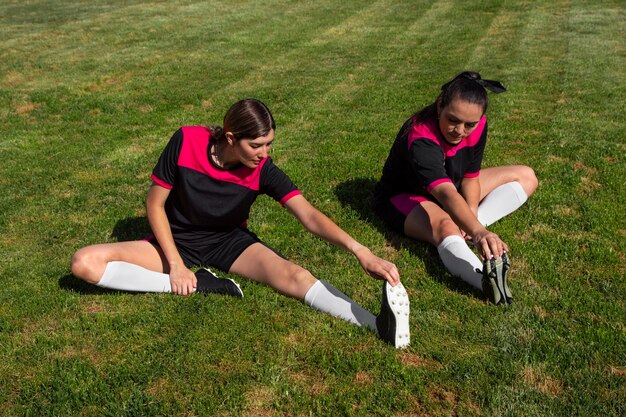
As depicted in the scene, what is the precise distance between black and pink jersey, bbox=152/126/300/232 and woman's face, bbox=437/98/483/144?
1.23 metres

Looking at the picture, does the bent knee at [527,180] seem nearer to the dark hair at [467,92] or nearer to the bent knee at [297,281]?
the dark hair at [467,92]

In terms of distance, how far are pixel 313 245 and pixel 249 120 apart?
65.2 inches

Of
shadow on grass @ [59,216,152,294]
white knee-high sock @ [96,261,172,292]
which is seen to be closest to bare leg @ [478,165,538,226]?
white knee-high sock @ [96,261,172,292]

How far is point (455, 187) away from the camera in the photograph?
490cm

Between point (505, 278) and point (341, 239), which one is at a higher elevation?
point (341, 239)

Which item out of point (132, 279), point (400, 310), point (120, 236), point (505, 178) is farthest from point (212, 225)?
point (505, 178)

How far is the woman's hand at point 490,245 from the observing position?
12.7 feet

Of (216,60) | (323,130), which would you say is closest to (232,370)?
(323,130)

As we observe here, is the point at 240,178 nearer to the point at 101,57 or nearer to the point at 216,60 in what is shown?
the point at 216,60

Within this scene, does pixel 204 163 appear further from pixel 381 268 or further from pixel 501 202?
pixel 501 202

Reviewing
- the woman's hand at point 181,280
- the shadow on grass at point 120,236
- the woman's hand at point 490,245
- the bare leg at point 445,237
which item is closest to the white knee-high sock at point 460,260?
the bare leg at point 445,237

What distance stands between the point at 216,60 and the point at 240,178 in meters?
9.18

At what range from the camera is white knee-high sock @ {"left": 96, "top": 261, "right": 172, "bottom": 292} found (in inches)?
168

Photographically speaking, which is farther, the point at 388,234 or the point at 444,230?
the point at 388,234
